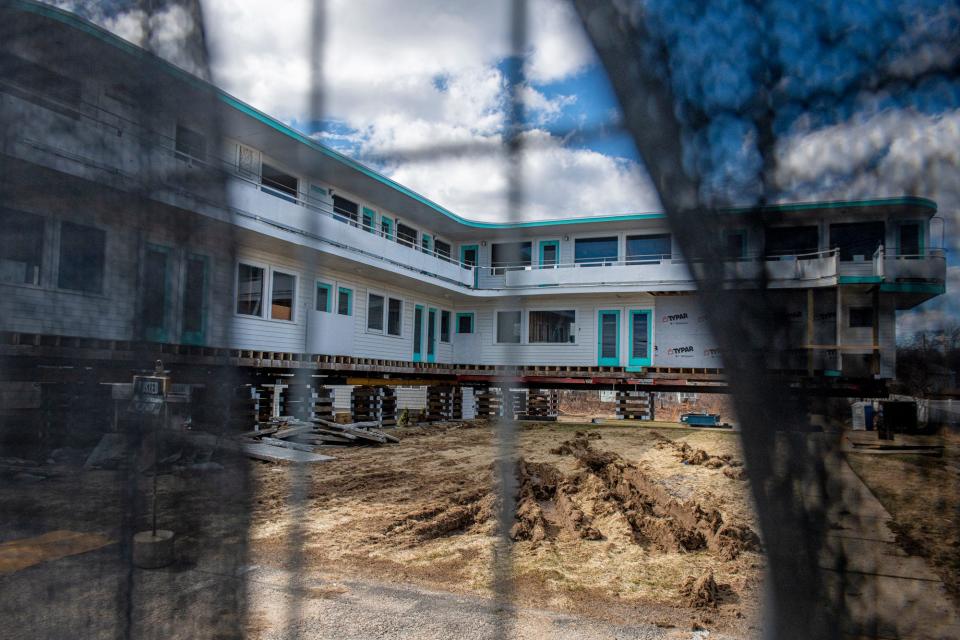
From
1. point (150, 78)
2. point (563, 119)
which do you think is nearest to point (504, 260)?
point (563, 119)

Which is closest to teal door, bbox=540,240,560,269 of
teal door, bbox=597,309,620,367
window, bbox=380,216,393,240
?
window, bbox=380,216,393,240

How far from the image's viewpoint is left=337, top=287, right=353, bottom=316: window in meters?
9.28

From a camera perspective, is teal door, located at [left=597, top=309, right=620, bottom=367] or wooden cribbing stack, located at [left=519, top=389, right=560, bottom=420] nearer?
wooden cribbing stack, located at [left=519, top=389, right=560, bottom=420]

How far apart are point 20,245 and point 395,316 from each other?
9194mm

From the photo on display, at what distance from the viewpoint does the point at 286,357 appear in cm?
678

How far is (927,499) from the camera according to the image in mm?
474

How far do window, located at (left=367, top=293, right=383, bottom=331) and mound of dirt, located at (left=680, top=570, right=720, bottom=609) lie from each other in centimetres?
737

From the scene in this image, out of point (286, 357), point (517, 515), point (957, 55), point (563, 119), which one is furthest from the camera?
point (286, 357)

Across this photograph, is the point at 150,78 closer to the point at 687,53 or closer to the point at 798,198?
the point at 687,53

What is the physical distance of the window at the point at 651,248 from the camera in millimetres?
663

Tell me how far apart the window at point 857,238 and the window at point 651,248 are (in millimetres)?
152

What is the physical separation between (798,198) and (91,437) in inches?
51.1

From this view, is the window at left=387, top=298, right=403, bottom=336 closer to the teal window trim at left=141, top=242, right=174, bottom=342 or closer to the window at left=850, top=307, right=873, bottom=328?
the teal window trim at left=141, top=242, right=174, bottom=342

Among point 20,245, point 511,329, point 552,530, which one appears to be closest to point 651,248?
point 511,329
